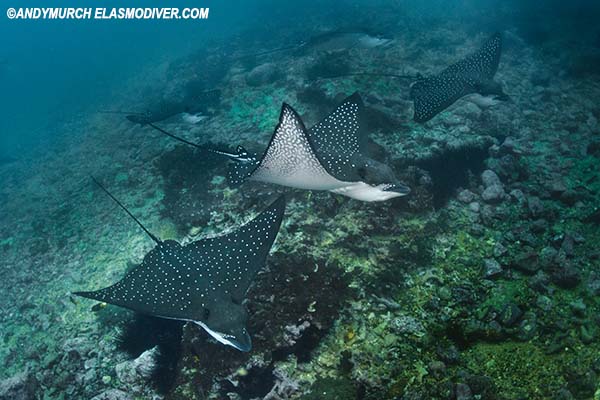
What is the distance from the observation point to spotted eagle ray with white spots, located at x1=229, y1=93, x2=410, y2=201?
11.3 feet

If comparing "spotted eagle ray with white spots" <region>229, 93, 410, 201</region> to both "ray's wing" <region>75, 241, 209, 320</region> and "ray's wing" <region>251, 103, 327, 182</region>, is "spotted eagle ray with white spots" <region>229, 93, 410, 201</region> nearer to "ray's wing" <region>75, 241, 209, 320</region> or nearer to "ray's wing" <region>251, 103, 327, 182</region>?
"ray's wing" <region>251, 103, 327, 182</region>

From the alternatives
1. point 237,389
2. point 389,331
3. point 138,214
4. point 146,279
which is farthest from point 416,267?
point 138,214

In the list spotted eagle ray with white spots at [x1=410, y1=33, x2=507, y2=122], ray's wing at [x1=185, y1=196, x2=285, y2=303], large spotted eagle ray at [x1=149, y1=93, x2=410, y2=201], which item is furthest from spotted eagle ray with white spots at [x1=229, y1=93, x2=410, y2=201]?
spotted eagle ray with white spots at [x1=410, y1=33, x2=507, y2=122]

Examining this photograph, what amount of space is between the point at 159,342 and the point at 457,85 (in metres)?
5.62

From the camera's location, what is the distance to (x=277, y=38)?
1761 cm

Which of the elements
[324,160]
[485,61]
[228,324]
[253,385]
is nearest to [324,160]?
[324,160]

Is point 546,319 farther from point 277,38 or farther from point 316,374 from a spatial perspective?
point 277,38

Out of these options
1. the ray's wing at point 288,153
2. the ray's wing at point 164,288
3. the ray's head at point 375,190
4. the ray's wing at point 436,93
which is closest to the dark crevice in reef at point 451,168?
the ray's wing at point 436,93

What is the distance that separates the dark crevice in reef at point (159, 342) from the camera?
11.8 feet

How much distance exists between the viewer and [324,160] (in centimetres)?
401

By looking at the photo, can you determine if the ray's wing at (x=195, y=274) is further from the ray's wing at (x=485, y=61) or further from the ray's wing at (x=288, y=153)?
the ray's wing at (x=485, y=61)

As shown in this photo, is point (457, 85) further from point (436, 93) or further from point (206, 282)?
point (206, 282)

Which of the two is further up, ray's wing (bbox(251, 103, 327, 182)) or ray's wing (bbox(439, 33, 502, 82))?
ray's wing (bbox(439, 33, 502, 82))

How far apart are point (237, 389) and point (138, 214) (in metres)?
3.97
